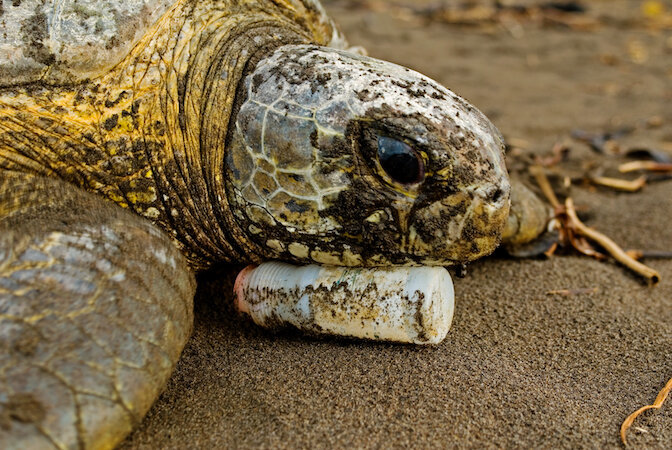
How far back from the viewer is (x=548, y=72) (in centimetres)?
566

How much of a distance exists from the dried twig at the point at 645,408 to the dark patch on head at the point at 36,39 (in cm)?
171

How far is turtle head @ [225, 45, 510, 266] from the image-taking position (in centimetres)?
164

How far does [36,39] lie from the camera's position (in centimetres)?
172

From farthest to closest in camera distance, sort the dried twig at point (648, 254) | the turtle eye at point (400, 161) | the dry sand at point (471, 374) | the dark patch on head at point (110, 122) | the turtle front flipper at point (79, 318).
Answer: the dried twig at point (648, 254), the dark patch on head at point (110, 122), the turtle eye at point (400, 161), the dry sand at point (471, 374), the turtle front flipper at point (79, 318)

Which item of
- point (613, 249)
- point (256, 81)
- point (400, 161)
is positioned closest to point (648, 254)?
point (613, 249)

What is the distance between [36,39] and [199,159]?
531mm

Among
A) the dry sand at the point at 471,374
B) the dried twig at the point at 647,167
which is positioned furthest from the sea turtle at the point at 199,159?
the dried twig at the point at 647,167

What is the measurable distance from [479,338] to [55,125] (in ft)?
4.29

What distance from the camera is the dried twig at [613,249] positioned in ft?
7.41

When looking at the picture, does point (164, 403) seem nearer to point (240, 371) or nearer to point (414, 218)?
point (240, 371)

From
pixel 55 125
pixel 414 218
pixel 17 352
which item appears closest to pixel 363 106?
pixel 414 218

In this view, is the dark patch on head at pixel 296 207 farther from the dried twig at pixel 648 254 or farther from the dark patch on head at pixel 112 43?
the dried twig at pixel 648 254

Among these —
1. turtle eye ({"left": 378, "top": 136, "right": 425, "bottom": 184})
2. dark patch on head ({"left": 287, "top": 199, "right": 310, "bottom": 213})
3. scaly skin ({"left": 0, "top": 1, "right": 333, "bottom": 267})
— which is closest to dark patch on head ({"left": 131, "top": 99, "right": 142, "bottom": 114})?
scaly skin ({"left": 0, "top": 1, "right": 333, "bottom": 267})

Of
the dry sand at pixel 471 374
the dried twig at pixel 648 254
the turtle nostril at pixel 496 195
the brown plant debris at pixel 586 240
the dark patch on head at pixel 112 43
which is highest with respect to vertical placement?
the dark patch on head at pixel 112 43
